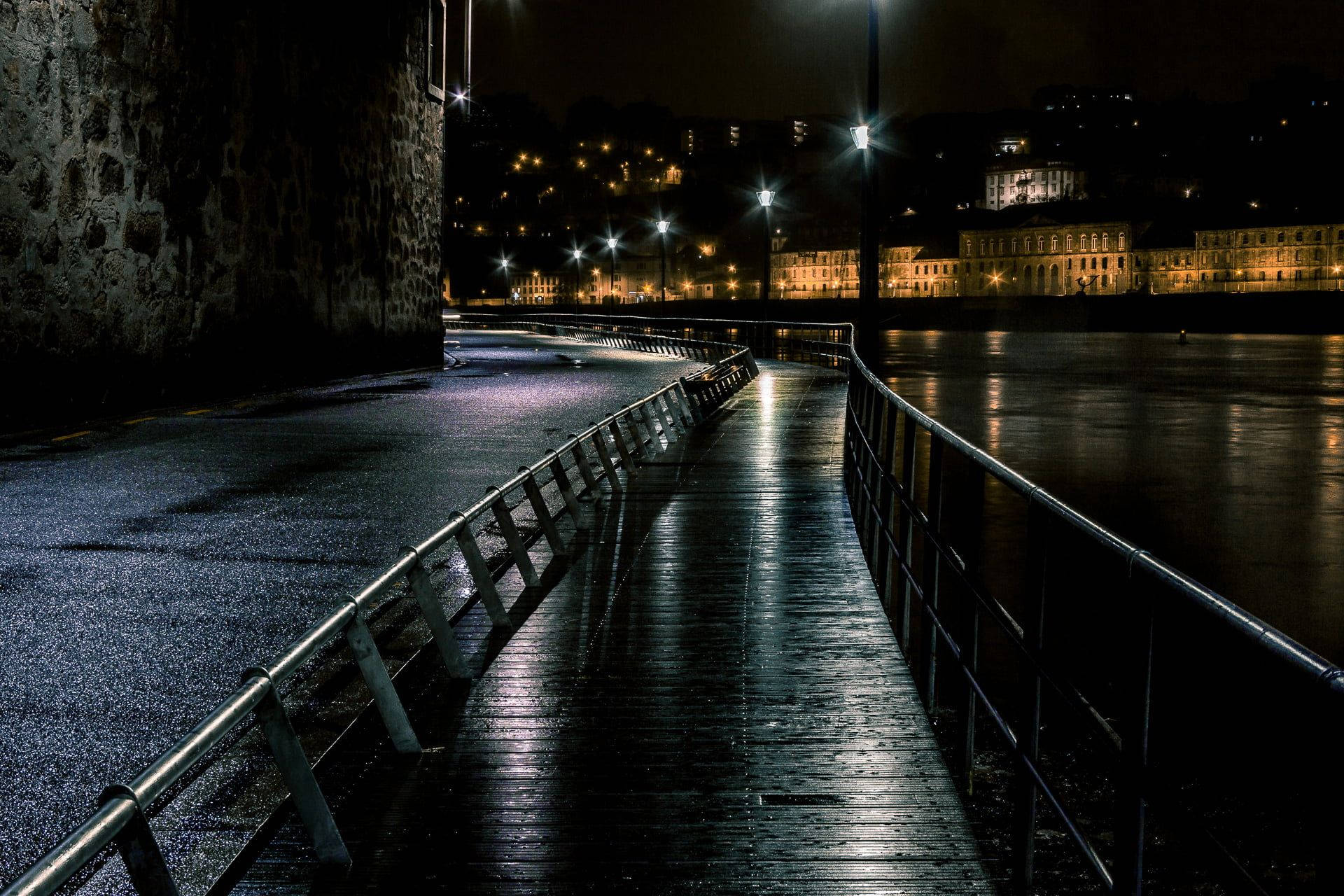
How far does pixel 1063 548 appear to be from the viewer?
Result: 404 cm

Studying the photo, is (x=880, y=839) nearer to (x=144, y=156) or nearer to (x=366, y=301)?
(x=144, y=156)

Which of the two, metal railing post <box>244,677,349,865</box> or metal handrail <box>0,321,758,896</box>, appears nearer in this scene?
metal handrail <box>0,321,758,896</box>

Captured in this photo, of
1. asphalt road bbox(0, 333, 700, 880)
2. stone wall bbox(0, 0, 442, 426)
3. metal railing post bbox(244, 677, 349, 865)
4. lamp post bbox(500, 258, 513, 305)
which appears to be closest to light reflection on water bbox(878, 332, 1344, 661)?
metal railing post bbox(244, 677, 349, 865)

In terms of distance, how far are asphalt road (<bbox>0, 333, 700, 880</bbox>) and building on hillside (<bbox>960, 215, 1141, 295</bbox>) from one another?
153276 mm

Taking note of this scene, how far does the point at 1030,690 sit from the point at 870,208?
70.6 feet

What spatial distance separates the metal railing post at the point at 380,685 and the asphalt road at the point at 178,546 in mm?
1069

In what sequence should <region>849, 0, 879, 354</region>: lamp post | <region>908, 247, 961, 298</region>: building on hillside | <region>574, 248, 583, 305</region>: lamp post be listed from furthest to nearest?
1. <region>908, 247, 961, 298</region>: building on hillside
2. <region>574, 248, 583, 305</region>: lamp post
3. <region>849, 0, 879, 354</region>: lamp post

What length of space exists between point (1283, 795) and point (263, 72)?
23.8m

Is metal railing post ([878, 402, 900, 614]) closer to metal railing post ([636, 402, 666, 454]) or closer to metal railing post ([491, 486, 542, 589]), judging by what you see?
metal railing post ([491, 486, 542, 589])

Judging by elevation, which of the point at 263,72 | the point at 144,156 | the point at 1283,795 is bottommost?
the point at 1283,795

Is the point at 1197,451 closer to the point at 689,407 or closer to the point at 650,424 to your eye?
the point at 689,407

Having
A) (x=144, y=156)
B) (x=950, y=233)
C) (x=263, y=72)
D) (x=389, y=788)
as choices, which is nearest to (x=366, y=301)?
(x=263, y=72)

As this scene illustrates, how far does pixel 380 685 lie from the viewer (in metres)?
5.50

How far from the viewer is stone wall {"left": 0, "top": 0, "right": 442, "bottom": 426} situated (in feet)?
Answer: 61.3
